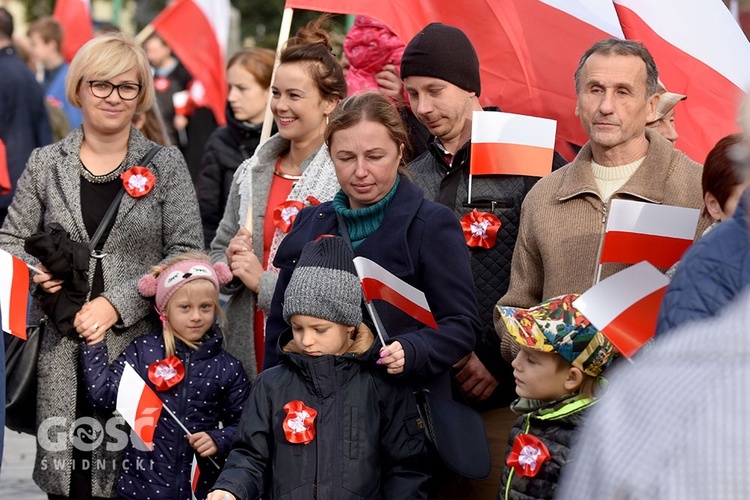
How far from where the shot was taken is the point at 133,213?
534 centimetres

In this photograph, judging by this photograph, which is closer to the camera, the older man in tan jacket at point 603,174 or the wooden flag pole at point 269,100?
the older man in tan jacket at point 603,174

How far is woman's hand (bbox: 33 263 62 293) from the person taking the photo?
17.1ft

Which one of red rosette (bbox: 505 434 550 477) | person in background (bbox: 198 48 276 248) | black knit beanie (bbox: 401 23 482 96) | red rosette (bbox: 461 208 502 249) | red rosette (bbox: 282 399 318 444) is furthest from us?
person in background (bbox: 198 48 276 248)

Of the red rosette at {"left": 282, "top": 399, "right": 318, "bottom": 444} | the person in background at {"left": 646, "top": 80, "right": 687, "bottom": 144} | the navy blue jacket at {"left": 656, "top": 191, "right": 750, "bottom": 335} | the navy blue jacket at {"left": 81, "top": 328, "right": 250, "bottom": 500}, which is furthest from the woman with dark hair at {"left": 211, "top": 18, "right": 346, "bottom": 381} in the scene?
the navy blue jacket at {"left": 656, "top": 191, "right": 750, "bottom": 335}

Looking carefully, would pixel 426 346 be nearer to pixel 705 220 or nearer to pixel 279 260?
pixel 279 260

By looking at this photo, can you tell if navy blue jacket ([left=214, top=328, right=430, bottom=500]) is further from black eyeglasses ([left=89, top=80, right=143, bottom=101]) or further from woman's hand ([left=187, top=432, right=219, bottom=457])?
black eyeglasses ([left=89, top=80, right=143, bottom=101])

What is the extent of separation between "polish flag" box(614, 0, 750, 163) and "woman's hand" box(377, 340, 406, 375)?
2.10m

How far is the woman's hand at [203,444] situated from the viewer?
5035 millimetres

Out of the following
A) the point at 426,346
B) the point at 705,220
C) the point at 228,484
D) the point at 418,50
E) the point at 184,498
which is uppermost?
the point at 418,50

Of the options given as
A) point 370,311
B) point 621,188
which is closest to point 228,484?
point 370,311

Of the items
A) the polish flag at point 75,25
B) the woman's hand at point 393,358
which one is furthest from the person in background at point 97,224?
the polish flag at point 75,25

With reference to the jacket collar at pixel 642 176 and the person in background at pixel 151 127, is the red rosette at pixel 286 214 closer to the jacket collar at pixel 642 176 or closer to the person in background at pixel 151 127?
the jacket collar at pixel 642 176

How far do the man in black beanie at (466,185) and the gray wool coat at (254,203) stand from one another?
1.57ft

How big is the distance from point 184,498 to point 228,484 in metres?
1.34
